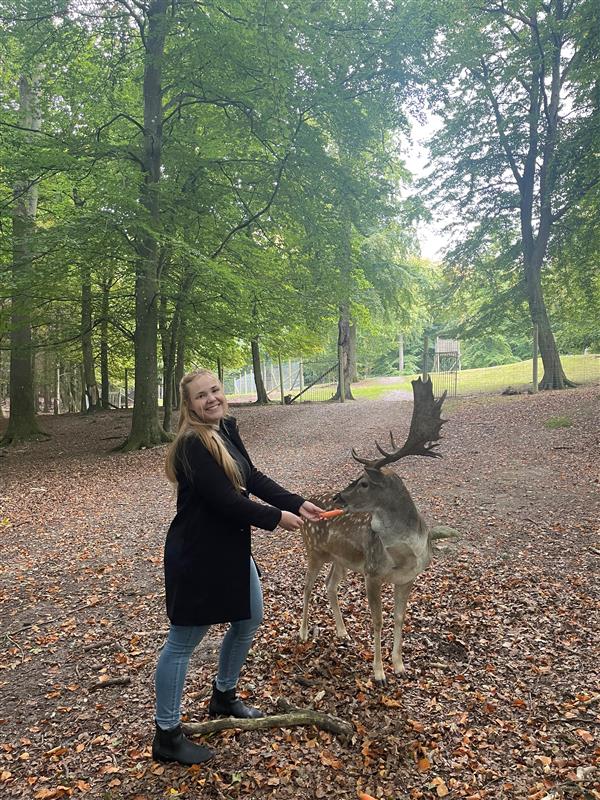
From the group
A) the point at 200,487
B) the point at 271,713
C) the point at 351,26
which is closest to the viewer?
the point at 200,487

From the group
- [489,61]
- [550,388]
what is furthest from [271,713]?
[489,61]

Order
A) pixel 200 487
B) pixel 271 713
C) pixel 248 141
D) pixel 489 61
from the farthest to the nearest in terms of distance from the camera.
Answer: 1. pixel 489 61
2. pixel 248 141
3. pixel 271 713
4. pixel 200 487

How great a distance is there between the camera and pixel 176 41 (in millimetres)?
11789

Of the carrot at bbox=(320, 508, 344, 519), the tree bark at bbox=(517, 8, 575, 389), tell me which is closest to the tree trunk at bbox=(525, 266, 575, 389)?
the tree bark at bbox=(517, 8, 575, 389)

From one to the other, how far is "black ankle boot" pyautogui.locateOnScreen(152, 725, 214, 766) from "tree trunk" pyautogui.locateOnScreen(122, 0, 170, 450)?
8.83 m

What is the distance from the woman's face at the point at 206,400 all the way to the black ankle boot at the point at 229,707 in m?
1.65

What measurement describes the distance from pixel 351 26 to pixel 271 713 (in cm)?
1323

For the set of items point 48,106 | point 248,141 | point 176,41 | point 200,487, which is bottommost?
point 200,487

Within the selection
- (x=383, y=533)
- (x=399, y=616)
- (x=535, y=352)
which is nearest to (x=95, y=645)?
(x=399, y=616)

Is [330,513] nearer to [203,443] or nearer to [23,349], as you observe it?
[203,443]

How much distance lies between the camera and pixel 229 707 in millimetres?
3199

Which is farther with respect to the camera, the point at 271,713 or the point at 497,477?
the point at 497,477

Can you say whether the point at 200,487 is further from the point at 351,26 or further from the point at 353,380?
the point at 353,380

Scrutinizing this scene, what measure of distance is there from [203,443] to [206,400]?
10.9 inches
